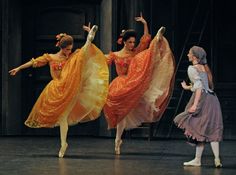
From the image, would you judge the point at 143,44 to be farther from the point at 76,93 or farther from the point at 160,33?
the point at 76,93

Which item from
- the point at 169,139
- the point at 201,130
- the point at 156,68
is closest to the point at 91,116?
the point at 156,68

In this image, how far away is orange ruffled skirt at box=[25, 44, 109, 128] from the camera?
10750 millimetres

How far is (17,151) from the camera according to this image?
1173 centimetres

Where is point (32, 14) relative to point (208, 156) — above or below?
above

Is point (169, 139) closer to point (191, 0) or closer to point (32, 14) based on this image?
point (191, 0)

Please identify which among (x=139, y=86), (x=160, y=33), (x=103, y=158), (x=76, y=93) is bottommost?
(x=103, y=158)

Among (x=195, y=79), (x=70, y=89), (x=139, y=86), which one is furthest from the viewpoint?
(x=139, y=86)

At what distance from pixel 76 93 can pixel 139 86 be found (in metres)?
1.09

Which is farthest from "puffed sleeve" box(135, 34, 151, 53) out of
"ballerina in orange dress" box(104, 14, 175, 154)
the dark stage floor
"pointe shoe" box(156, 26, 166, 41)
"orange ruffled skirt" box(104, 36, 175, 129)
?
the dark stage floor

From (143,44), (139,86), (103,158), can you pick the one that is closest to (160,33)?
(143,44)

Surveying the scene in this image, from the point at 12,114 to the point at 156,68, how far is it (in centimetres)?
468

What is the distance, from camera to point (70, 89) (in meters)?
10.7

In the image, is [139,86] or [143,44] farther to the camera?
[143,44]

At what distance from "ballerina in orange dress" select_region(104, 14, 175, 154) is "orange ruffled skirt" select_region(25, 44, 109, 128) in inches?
15.6
